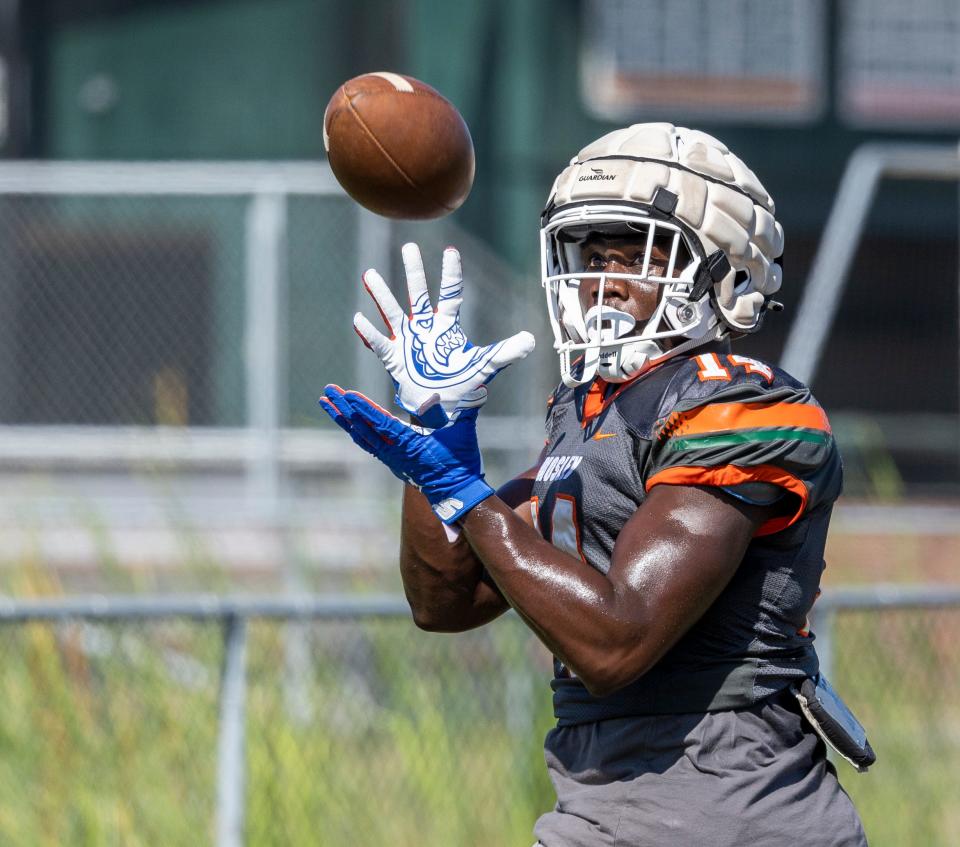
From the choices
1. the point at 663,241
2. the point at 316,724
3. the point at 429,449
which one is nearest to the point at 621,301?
the point at 663,241

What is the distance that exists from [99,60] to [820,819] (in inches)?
380

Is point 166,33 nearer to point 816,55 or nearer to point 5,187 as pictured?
point 5,187

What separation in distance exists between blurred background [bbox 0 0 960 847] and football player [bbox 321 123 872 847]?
1896 mm

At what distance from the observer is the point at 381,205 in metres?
3.31

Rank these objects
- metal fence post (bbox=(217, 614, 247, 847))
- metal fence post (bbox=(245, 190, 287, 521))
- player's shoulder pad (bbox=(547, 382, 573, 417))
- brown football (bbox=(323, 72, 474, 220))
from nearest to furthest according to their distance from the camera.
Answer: player's shoulder pad (bbox=(547, 382, 573, 417)) < brown football (bbox=(323, 72, 474, 220)) < metal fence post (bbox=(217, 614, 247, 847)) < metal fence post (bbox=(245, 190, 287, 521))

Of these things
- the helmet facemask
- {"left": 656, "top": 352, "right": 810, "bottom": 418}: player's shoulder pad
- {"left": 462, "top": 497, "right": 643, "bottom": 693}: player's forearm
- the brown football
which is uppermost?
the brown football

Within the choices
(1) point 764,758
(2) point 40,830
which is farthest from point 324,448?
(1) point 764,758

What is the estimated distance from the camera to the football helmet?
282cm

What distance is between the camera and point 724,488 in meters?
2.57

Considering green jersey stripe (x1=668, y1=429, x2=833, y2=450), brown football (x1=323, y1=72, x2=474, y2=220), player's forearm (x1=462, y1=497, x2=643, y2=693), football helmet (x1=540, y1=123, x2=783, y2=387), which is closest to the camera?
player's forearm (x1=462, y1=497, x2=643, y2=693)

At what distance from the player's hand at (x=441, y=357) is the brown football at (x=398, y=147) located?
61 cm

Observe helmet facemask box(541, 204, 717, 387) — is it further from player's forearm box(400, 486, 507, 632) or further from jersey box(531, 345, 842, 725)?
player's forearm box(400, 486, 507, 632)

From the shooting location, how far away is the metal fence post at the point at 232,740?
448cm

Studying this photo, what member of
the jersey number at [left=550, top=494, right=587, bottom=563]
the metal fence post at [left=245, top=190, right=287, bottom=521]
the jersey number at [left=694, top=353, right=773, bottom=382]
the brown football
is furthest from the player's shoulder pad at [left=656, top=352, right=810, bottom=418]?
the metal fence post at [left=245, top=190, right=287, bottom=521]
